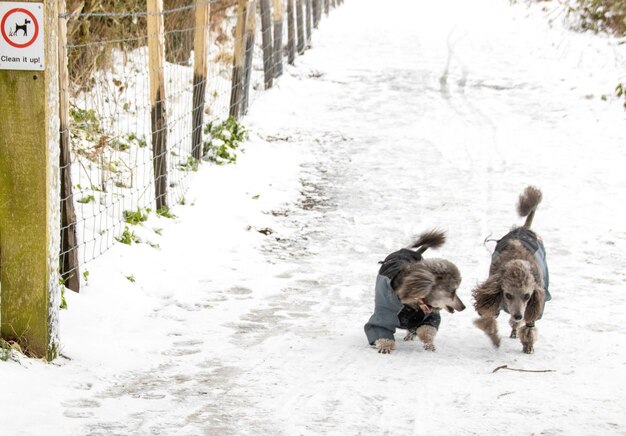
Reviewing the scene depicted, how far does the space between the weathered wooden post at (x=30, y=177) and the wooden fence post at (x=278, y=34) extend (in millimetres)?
10419

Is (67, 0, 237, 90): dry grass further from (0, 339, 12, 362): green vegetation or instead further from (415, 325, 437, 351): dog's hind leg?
(415, 325, 437, 351): dog's hind leg

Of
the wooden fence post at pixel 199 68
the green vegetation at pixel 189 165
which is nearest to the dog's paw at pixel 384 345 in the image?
the green vegetation at pixel 189 165

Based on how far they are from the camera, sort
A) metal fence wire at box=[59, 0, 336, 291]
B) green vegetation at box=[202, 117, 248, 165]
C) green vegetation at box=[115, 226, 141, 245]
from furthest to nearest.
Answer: green vegetation at box=[202, 117, 248, 165]
green vegetation at box=[115, 226, 141, 245]
metal fence wire at box=[59, 0, 336, 291]

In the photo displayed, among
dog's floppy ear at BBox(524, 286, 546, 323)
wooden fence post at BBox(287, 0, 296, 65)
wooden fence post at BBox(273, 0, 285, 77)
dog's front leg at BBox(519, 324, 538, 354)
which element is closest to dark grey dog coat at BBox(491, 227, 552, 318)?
dog's floppy ear at BBox(524, 286, 546, 323)

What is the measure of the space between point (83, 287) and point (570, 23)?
61.1 ft

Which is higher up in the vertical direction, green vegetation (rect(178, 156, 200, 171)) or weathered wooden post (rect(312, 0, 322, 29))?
weathered wooden post (rect(312, 0, 322, 29))

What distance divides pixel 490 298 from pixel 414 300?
534 mm

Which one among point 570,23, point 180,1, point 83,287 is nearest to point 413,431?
point 83,287

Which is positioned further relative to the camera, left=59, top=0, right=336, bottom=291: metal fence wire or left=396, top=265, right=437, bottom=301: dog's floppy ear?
left=59, top=0, right=336, bottom=291: metal fence wire

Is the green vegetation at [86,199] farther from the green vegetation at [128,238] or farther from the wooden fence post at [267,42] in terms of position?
the wooden fence post at [267,42]

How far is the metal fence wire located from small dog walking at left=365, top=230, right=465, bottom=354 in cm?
208

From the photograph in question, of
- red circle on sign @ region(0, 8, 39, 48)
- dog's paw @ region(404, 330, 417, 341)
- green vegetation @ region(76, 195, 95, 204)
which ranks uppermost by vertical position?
red circle on sign @ region(0, 8, 39, 48)

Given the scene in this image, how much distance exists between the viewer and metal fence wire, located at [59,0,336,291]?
6781 mm

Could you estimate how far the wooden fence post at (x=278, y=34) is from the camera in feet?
49.2
